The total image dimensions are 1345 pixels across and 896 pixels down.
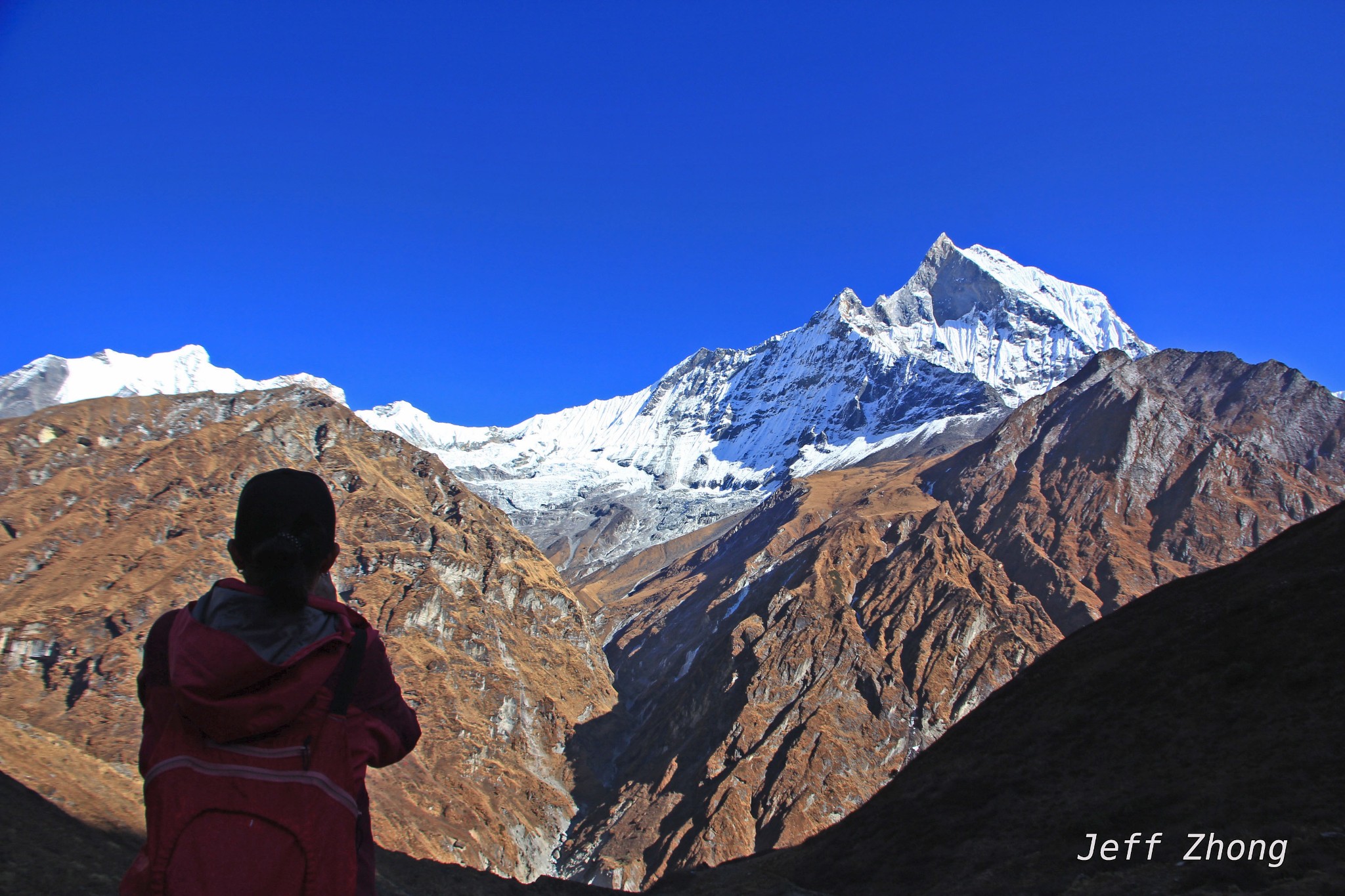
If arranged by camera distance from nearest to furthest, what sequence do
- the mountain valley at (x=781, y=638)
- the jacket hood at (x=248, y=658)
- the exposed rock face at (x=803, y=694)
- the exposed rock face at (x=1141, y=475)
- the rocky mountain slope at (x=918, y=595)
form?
the jacket hood at (x=248, y=658)
the mountain valley at (x=781, y=638)
the exposed rock face at (x=803, y=694)
the rocky mountain slope at (x=918, y=595)
the exposed rock face at (x=1141, y=475)

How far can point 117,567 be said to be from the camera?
90812 mm

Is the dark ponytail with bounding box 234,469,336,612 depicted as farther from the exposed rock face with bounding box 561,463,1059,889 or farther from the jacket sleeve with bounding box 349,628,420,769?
the exposed rock face with bounding box 561,463,1059,889

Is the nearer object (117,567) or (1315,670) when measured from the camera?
(1315,670)

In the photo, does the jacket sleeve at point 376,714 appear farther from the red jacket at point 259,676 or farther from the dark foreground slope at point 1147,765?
the dark foreground slope at point 1147,765

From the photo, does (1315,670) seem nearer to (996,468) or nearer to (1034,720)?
(1034,720)

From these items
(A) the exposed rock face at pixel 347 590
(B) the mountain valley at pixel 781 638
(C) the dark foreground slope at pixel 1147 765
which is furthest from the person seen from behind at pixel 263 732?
(A) the exposed rock face at pixel 347 590

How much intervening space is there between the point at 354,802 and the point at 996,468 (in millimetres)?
178970

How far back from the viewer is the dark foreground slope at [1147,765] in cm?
1711

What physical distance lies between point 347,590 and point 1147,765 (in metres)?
107

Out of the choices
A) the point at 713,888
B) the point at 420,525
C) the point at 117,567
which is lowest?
the point at 713,888

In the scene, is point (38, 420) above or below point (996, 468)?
below

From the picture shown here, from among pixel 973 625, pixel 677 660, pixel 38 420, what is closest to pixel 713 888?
pixel 973 625

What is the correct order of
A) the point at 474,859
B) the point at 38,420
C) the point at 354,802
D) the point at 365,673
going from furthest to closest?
the point at 38,420
the point at 474,859
the point at 365,673
the point at 354,802

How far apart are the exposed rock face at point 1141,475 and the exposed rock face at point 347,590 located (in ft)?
269
